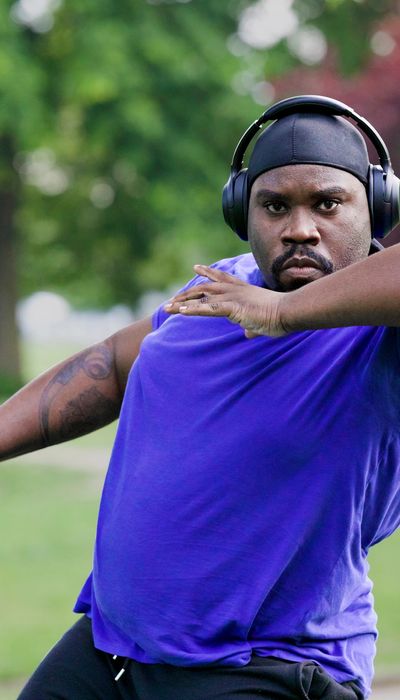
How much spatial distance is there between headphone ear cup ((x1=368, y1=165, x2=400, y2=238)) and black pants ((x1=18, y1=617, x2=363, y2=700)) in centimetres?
96

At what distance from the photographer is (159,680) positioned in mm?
2537

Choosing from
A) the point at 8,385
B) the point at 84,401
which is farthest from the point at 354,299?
the point at 8,385

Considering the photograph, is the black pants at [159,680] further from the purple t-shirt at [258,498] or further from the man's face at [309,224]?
the man's face at [309,224]

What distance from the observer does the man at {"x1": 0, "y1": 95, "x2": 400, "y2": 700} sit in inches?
95.1

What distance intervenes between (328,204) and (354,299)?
445 mm

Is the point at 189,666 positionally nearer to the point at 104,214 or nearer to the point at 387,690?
the point at 387,690

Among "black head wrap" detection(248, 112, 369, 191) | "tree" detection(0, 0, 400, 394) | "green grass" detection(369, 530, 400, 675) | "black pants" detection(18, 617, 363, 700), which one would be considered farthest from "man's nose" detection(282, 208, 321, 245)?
"tree" detection(0, 0, 400, 394)

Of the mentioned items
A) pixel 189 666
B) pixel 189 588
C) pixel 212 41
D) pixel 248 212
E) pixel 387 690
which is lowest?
pixel 387 690

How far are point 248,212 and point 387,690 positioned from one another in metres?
3.89

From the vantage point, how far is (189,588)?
2484 mm

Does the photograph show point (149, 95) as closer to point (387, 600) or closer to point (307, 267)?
point (387, 600)

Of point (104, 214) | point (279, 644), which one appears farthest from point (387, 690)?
point (104, 214)

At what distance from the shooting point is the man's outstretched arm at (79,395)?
3078 mm

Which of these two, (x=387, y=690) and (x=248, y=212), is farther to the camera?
(x=387, y=690)
